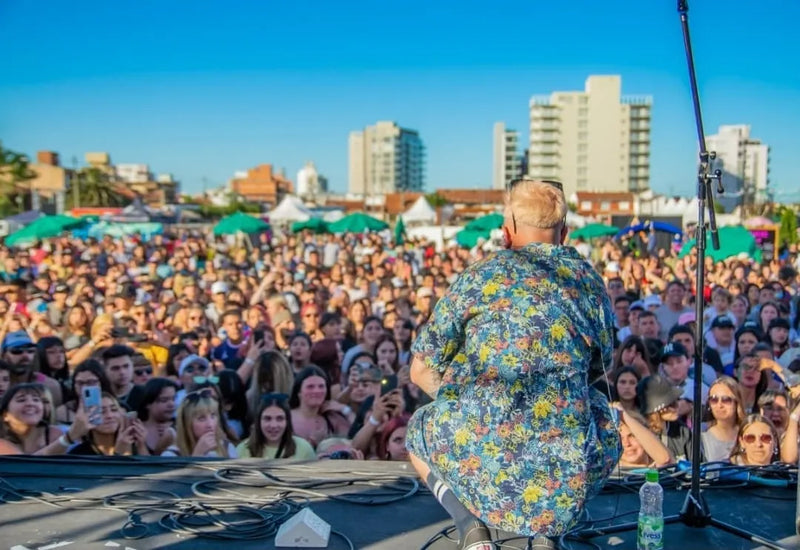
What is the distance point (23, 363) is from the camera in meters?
5.30

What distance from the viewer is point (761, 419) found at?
12.6 feet

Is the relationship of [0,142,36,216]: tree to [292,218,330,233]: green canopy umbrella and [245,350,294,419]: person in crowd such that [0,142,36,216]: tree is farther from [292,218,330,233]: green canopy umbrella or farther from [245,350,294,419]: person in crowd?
[245,350,294,419]: person in crowd

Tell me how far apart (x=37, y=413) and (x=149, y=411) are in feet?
1.94

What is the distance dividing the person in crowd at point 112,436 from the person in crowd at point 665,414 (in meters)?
2.71

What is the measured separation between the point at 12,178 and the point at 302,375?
53.3 meters

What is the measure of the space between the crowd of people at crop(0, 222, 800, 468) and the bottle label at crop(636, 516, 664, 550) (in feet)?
2.29

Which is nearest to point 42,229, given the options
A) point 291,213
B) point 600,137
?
point 291,213

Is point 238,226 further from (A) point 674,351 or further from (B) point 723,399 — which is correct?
(B) point 723,399

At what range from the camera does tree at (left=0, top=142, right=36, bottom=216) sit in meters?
49.4

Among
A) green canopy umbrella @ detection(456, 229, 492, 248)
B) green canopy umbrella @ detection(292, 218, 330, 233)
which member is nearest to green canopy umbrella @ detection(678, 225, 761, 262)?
green canopy umbrella @ detection(456, 229, 492, 248)

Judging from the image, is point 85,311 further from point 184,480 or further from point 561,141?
point 561,141

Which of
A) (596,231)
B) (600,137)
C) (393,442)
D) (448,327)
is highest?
(600,137)

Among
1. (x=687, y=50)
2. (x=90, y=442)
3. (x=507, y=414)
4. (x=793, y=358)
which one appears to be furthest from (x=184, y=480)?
(x=793, y=358)

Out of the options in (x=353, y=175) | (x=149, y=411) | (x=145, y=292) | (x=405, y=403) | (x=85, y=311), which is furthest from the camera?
(x=353, y=175)
